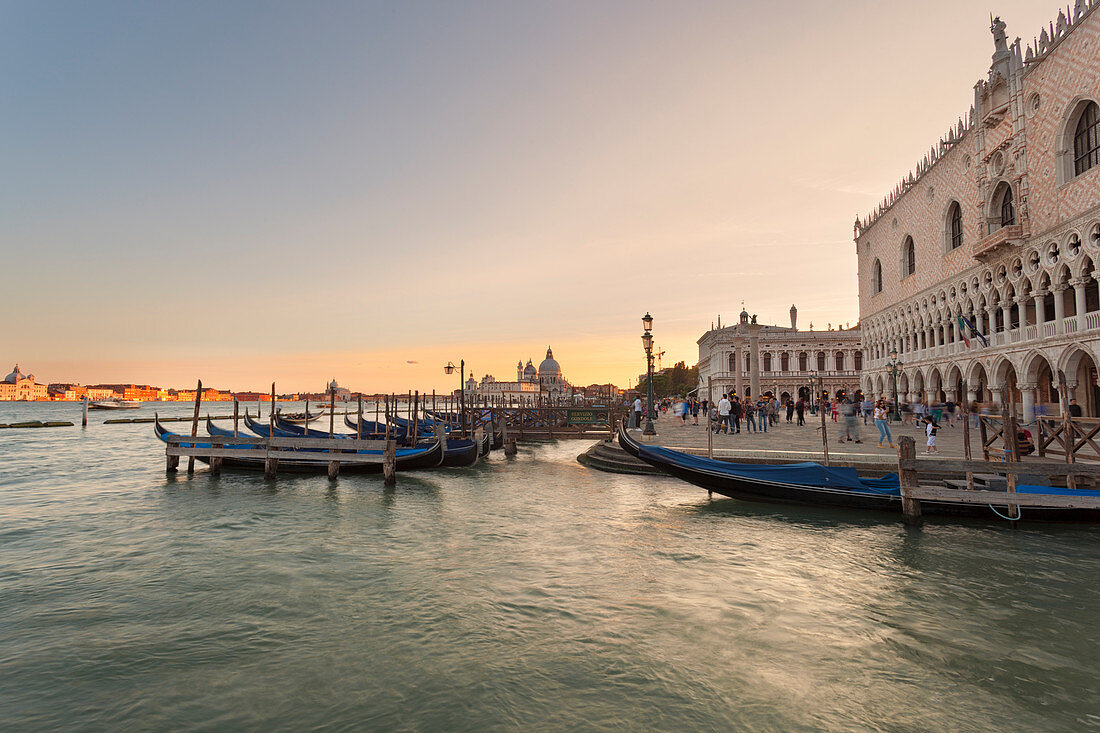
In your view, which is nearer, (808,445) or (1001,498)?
(1001,498)

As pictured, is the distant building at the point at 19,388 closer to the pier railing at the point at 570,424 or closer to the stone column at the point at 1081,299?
the pier railing at the point at 570,424

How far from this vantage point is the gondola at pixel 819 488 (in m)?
8.48

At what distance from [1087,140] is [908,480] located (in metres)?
17.4

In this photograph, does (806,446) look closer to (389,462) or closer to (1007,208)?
(389,462)

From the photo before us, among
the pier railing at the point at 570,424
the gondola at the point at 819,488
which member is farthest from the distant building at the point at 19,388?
the gondola at the point at 819,488

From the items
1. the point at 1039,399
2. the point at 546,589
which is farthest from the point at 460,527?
the point at 1039,399

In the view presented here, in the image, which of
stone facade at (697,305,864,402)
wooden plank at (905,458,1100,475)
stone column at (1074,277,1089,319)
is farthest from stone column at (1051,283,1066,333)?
stone facade at (697,305,864,402)

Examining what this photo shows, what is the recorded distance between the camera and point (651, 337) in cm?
1733

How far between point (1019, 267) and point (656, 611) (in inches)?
943

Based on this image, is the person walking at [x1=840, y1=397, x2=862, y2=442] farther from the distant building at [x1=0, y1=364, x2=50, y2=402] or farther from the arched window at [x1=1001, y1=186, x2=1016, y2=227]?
the distant building at [x1=0, y1=364, x2=50, y2=402]

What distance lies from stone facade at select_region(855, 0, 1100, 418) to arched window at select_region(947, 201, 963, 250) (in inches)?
2.7

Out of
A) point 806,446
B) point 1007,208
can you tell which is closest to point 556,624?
point 806,446

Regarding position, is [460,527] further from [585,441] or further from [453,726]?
[585,441]

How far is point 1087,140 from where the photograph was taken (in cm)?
1809
